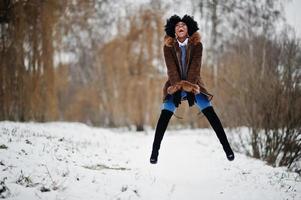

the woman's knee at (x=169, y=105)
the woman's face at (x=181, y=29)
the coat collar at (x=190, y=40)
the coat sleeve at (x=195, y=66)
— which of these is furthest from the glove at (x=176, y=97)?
the woman's face at (x=181, y=29)

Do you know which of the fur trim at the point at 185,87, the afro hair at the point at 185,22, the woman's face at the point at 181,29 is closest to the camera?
the fur trim at the point at 185,87

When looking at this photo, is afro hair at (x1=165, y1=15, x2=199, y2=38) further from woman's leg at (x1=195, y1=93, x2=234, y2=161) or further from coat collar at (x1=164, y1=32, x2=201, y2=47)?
woman's leg at (x1=195, y1=93, x2=234, y2=161)

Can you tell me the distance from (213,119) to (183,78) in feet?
2.58

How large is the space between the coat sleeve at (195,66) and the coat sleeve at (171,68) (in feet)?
0.61

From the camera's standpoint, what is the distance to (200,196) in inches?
208

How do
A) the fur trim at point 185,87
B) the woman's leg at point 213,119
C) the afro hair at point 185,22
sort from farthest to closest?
the afro hair at point 185,22, the woman's leg at point 213,119, the fur trim at point 185,87

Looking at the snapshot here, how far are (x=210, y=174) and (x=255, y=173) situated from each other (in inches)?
39.3

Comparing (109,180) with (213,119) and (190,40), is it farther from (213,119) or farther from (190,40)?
(190,40)

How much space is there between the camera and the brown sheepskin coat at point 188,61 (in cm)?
540

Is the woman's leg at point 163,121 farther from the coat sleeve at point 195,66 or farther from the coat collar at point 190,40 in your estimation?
the coat collar at point 190,40

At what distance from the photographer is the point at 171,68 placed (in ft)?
17.8

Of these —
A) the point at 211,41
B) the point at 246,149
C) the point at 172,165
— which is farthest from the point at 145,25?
the point at 172,165

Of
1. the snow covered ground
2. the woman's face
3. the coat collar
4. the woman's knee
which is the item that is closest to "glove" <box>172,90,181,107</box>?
the woman's knee

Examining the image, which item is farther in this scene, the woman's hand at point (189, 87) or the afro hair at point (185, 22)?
the afro hair at point (185, 22)
